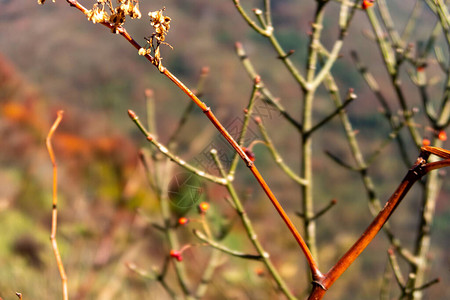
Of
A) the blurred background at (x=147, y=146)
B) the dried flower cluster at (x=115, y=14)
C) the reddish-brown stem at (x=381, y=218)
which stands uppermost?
the blurred background at (x=147, y=146)

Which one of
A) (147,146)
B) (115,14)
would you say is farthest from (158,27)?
(147,146)

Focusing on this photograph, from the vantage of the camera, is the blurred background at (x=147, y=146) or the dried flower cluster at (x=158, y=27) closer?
the dried flower cluster at (x=158, y=27)

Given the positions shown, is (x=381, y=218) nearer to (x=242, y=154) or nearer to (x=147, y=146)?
(x=242, y=154)

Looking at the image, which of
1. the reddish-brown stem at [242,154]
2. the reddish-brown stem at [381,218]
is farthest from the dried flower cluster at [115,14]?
the reddish-brown stem at [381,218]

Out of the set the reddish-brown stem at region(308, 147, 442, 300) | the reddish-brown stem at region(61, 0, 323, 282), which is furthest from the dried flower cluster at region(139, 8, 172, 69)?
the reddish-brown stem at region(308, 147, 442, 300)

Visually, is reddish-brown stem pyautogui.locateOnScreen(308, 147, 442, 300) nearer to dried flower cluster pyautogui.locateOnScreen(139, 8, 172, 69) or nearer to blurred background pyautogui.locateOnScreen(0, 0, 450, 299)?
dried flower cluster pyautogui.locateOnScreen(139, 8, 172, 69)

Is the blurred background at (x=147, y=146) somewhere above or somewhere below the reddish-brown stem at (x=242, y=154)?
above

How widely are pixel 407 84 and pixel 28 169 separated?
1992 millimetres

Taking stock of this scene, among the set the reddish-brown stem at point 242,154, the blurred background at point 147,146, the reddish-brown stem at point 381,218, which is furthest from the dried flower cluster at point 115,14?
the blurred background at point 147,146

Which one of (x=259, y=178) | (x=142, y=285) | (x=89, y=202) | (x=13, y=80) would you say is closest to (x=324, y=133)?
(x=142, y=285)

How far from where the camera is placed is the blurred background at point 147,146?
6.68 feet

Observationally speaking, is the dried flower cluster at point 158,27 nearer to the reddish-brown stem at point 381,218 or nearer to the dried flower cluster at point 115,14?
the dried flower cluster at point 115,14

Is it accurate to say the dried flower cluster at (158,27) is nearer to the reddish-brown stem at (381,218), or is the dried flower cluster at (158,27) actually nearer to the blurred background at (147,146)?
the reddish-brown stem at (381,218)

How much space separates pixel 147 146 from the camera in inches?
95.3
